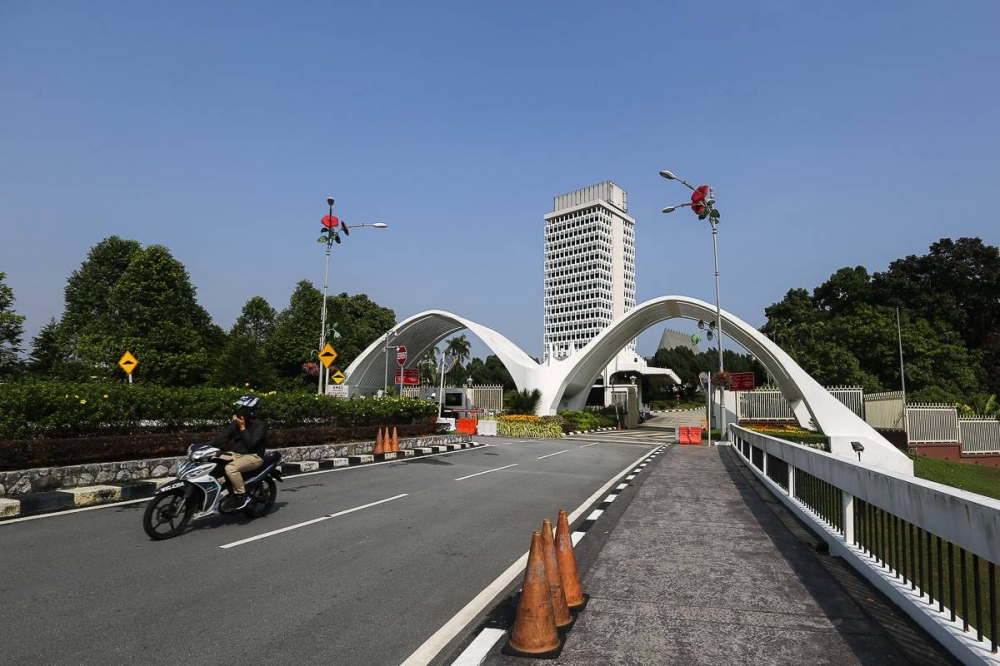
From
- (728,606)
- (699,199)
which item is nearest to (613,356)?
(699,199)

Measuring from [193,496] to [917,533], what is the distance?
25.9 ft

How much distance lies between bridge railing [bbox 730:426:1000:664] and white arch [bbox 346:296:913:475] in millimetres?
17458

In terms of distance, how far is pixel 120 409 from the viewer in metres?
11.4

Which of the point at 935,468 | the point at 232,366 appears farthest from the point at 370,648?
the point at 232,366

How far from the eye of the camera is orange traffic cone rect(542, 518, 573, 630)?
4.01 metres

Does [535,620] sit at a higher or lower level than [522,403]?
higher

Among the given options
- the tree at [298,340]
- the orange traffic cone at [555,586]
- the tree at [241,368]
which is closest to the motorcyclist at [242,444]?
the orange traffic cone at [555,586]

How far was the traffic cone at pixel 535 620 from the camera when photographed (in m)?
3.65

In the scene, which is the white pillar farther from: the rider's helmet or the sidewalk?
the rider's helmet

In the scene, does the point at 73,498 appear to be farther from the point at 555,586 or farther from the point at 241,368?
the point at 241,368

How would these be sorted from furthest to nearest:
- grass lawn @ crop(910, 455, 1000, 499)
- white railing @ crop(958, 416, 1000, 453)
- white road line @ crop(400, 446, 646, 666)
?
white railing @ crop(958, 416, 1000, 453) → grass lawn @ crop(910, 455, 1000, 499) → white road line @ crop(400, 446, 646, 666)

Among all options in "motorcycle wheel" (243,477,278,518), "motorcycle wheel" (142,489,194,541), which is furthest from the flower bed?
"motorcycle wheel" (142,489,194,541)

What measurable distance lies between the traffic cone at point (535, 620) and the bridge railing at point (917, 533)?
2367 millimetres

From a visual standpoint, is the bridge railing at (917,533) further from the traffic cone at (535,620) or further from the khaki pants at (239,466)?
the khaki pants at (239,466)
